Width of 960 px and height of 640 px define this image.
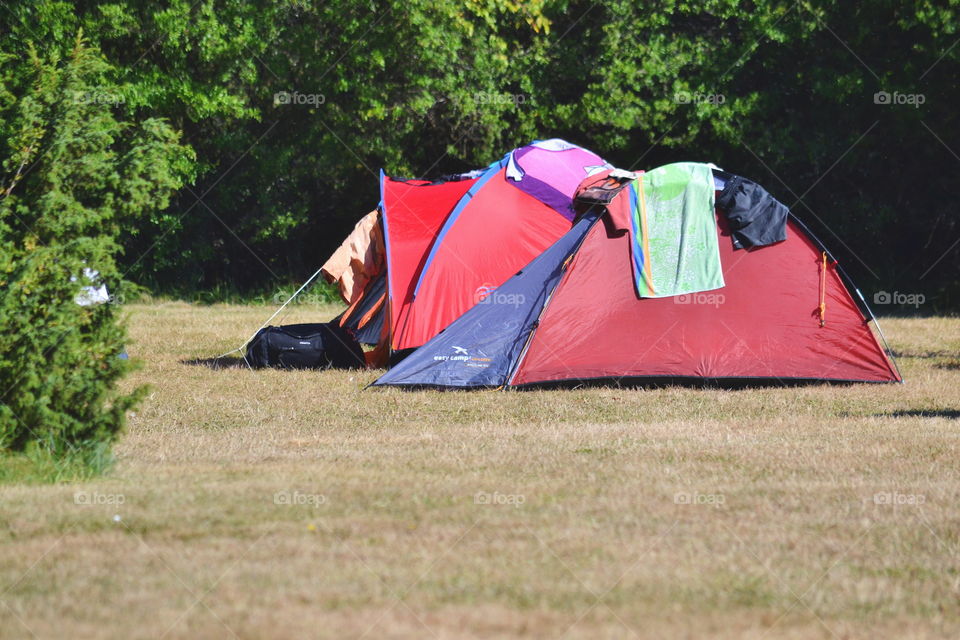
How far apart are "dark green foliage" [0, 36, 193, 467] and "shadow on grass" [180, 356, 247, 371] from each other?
5.93m

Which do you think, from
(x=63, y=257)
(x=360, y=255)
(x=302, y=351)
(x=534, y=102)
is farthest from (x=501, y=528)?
(x=534, y=102)

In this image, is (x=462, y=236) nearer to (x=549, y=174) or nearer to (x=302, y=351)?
(x=549, y=174)

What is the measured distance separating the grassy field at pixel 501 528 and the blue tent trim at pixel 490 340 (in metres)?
1.10

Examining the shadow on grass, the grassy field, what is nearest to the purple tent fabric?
the shadow on grass

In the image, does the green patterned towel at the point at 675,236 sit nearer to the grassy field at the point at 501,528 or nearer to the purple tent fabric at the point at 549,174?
the grassy field at the point at 501,528

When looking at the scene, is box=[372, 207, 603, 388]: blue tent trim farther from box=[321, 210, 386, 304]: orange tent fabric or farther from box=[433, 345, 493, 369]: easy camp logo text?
box=[321, 210, 386, 304]: orange tent fabric

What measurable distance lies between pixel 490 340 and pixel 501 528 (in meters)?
5.36

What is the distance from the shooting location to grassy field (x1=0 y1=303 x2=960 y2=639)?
15.2ft

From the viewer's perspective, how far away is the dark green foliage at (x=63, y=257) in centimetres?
680

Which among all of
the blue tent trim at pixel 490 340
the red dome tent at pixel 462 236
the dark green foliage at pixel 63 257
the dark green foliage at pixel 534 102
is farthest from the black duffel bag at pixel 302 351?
the dark green foliage at pixel 534 102

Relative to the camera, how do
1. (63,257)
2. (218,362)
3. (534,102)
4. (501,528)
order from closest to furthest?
1. (501,528)
2. (63,257)
3. (218,362)
4. (534,102)

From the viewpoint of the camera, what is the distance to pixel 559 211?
1318 centimetres

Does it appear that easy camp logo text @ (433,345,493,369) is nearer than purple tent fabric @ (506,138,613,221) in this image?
Yes

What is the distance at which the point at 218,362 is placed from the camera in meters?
13.5
